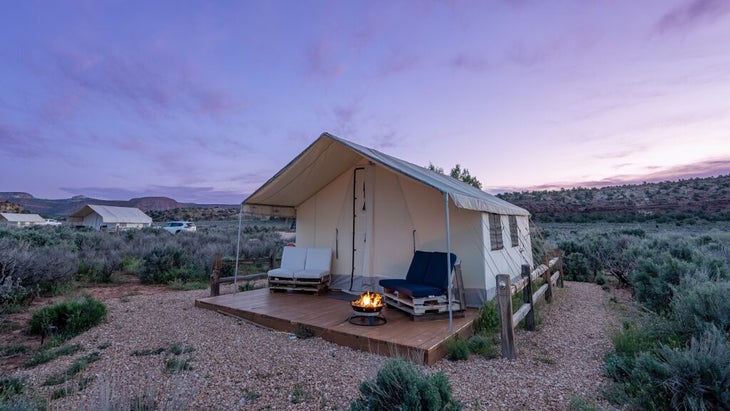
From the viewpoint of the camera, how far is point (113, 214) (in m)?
30.3

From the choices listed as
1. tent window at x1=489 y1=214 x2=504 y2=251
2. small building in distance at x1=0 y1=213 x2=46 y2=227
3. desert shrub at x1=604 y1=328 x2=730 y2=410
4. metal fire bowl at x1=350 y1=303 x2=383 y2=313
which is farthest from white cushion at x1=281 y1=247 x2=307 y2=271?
small building in distance at x1=0 y1=213 x2=46 y2=227

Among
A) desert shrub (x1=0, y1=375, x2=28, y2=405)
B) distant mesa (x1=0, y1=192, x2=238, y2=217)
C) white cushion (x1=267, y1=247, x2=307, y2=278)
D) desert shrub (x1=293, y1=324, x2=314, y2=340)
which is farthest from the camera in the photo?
distant mesa (x1=0, y1=192, x2=238, y2=217)

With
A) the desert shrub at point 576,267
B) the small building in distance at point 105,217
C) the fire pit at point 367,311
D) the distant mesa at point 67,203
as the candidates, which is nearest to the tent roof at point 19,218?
the small building in distance at point 105,217

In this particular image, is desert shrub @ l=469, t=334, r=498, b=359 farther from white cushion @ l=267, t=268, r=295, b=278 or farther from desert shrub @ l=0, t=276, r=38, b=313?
desert shrub @ l=0, t=276, r=38, b=313

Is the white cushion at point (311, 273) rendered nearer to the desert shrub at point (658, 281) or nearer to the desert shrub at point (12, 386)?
the desert shrub at point (12, 386)

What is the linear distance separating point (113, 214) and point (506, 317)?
1436 inches

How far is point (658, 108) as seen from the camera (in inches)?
332

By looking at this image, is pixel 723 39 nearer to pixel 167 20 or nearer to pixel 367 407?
pixel 367 407

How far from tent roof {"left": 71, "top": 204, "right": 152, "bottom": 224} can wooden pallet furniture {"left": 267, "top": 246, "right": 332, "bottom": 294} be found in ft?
97.1

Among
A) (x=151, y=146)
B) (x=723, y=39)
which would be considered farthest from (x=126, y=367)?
(x=151, y=146)

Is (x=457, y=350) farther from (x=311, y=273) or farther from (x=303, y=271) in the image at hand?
(x=303, y=271)

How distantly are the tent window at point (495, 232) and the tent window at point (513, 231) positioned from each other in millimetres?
973

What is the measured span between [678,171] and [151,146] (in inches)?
942

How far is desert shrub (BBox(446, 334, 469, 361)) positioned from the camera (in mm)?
3689
